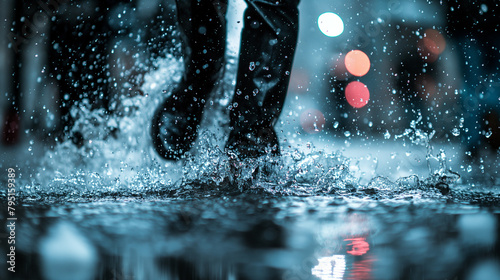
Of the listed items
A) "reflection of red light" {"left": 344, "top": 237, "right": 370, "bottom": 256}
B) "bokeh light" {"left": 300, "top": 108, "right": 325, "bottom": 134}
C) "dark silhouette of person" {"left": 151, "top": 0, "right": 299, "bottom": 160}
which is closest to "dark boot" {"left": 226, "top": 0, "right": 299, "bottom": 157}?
"dark silhouette of person" {"left": 151, "top": 0, "right": 299, "bottom": 160}

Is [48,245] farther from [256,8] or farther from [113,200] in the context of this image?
[256,8]

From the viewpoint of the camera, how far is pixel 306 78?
18.1 feet

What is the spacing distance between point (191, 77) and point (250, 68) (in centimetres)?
37

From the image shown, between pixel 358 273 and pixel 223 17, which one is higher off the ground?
pixel 223 17

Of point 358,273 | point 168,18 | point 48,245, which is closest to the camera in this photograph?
point 358,273

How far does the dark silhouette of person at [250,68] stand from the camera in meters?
1.29

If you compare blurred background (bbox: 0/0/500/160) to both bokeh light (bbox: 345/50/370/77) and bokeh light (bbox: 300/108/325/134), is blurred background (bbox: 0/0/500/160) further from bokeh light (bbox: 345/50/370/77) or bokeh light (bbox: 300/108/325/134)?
bokeh light (bbox: 300/108/325/134)

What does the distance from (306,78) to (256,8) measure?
14.1ft

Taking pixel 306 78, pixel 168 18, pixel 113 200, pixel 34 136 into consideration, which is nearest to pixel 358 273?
pixel 113 200

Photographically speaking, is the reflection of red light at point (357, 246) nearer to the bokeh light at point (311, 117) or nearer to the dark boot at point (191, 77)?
the dark boot at point (191, 77)

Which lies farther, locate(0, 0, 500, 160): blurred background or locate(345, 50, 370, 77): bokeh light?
locate(345, 50, 370, 77): bokeh light

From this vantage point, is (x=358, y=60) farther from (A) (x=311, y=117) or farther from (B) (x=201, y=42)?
(B) (x=201, y=42)

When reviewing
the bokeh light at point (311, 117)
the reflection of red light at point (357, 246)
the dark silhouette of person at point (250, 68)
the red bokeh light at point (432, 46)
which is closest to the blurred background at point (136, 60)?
the red bokeh light at point (432, 46)

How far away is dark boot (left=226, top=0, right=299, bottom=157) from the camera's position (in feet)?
4.22
